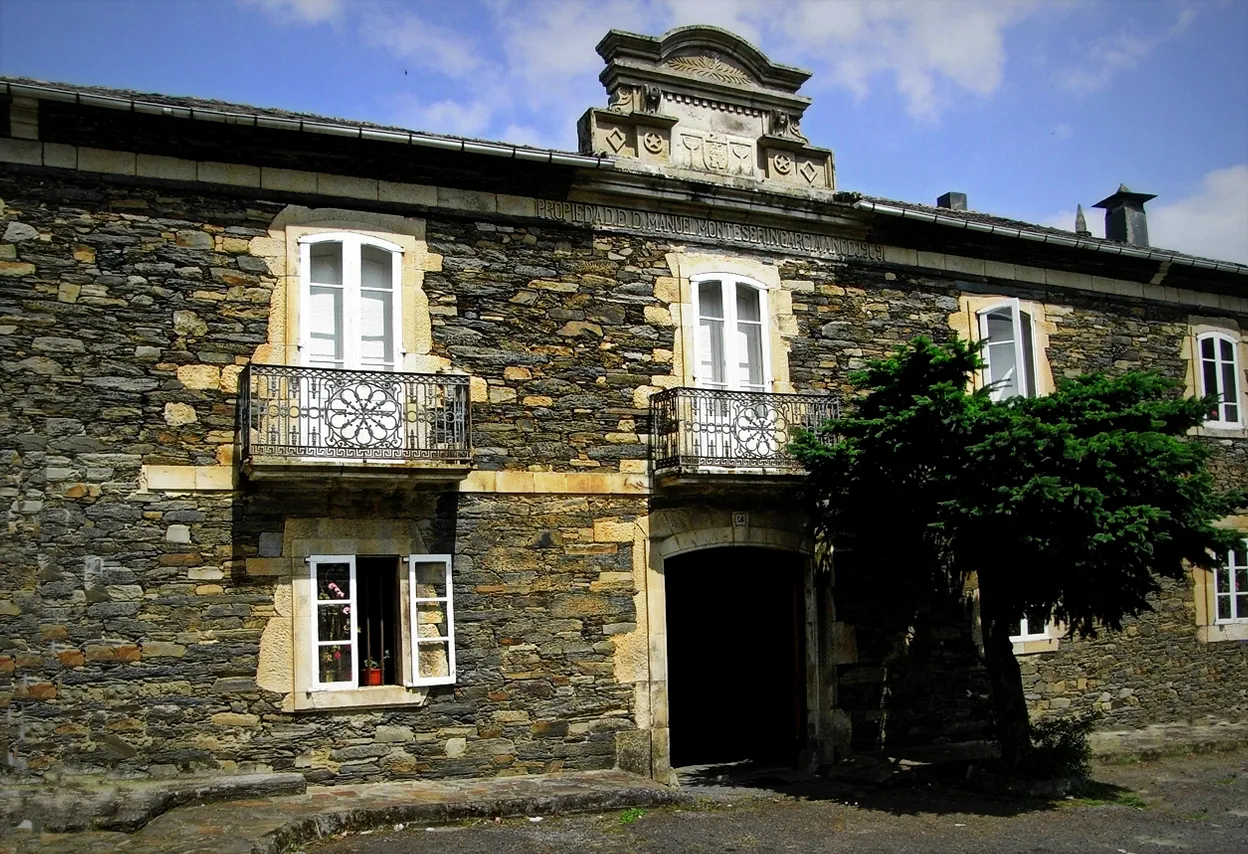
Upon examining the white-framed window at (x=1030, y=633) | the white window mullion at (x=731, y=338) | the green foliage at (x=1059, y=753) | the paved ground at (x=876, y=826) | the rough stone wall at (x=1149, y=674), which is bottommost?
the paved ground at (x=876, y=826)

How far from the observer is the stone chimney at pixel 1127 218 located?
722 inches

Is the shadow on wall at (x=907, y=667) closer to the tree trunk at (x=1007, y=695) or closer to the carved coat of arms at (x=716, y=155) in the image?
the tree trunk at (x=1007, y=695)

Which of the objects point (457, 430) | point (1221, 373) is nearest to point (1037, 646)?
point (1221, 373)

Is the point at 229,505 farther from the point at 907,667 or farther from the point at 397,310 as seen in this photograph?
the point at 907,667

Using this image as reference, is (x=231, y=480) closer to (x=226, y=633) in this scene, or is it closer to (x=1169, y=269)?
(x=226, y=633)

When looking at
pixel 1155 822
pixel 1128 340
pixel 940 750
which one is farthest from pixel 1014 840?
pixel 1128 340

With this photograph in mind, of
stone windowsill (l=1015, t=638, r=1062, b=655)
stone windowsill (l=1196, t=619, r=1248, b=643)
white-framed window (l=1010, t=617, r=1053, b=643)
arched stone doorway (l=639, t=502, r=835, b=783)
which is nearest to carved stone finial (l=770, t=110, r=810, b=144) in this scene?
arched stone doorway (l=639, t=502, r=835, b=783)

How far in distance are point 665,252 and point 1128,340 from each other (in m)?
6.81

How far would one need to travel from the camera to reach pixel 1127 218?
1833 centimetres

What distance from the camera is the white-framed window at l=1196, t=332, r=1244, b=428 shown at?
16.2m

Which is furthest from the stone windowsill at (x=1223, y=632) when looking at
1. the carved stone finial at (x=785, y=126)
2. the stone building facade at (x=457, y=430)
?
the carved stone finial at (x=785, y=126)

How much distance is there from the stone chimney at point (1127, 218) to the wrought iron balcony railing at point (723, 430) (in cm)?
864

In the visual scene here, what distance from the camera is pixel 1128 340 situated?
15492 millimetres

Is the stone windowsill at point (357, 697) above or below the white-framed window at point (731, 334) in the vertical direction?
below
